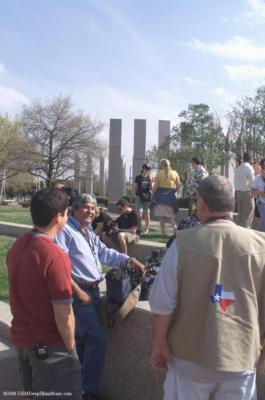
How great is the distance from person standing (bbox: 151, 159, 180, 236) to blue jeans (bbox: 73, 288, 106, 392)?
20.3 ft

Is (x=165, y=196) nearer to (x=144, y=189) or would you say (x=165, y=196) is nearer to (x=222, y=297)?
(x=144, y=189)

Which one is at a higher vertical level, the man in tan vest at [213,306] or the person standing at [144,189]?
the person standing at [144,189]

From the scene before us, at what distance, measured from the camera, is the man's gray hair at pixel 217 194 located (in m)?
2.67

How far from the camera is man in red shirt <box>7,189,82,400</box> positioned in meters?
2.97

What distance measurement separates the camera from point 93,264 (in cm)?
434

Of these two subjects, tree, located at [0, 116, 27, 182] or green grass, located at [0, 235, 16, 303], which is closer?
green grass, located at [0, 235, 16, 303]

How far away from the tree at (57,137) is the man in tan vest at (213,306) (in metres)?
37.0

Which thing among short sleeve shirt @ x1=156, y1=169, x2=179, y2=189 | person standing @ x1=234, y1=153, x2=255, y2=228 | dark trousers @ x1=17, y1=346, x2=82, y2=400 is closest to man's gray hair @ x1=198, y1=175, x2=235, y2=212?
dark trousers @ x1=17, y1=346, x2=82, y2=400

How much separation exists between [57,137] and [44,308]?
37171 mm

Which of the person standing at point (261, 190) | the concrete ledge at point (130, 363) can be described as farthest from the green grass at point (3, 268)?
the person standing at point (261, 190)

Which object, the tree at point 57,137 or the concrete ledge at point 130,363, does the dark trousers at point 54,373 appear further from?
the tree at point 57,137

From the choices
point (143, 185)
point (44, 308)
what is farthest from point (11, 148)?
point (44, 308)

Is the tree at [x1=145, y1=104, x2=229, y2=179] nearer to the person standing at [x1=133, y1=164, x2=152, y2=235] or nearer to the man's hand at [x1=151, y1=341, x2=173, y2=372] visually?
the person standing at [x1=133, y1=164, x2=152, y2=235]

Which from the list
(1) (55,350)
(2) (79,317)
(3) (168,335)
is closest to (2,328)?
(2) (79,317)
